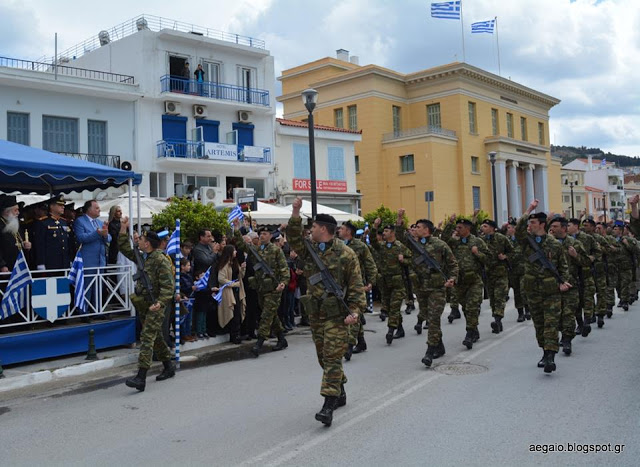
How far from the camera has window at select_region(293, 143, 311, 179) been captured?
33.1 meters

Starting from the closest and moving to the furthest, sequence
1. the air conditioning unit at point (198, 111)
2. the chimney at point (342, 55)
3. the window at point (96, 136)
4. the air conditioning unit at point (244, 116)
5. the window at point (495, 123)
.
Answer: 1. the window at point (96, 136)
2. the air conditioning unit at point (198, 111)
3. the air conditioning unit at point (244, 116)
4. the window at point (495, 123)
5. the chimney at point (342, 55)

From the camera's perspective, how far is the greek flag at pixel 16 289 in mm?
8227

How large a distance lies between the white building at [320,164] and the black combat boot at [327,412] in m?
26.6

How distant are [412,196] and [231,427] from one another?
38350 mm

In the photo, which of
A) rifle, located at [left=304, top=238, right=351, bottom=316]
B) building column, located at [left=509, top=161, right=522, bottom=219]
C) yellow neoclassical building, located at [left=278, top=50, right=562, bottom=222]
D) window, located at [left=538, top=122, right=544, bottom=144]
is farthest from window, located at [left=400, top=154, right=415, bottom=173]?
rifle, located at [left=304, top=238, right=351, bottom=316]

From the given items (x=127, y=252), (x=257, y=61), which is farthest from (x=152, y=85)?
(x=127, y=252)

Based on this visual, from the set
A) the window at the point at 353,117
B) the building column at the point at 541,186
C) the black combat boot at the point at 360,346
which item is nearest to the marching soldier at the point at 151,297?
the black combat boot at the point at 360,346

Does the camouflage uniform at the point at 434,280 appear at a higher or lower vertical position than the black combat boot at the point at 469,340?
higher

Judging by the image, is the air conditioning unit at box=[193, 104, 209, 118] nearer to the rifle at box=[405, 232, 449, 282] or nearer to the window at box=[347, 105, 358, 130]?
the window at box=[347, 105, 358, 130]

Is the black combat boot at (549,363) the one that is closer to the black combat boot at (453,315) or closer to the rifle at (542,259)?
the rifle at (542,259)

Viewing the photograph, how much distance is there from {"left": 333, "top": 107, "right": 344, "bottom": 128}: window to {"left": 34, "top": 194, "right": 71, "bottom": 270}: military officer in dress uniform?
122 ft

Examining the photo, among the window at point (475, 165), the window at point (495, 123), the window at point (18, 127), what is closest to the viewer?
the window at point (18, 127)

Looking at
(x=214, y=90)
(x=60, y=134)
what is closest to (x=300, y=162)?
(x=214, y=90)

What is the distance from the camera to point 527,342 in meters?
9.80
